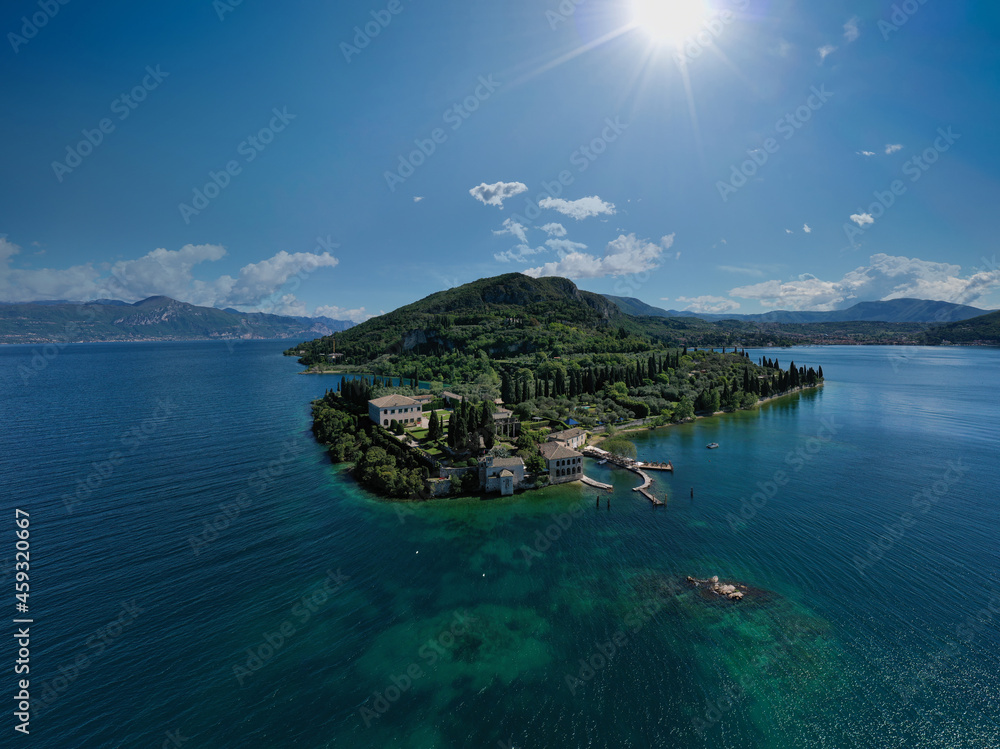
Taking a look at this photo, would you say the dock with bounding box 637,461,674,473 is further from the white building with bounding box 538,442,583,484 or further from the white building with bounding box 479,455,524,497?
the white building with bounding box 479,455,524,497

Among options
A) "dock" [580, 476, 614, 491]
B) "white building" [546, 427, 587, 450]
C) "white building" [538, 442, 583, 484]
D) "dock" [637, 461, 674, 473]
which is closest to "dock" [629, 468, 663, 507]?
"dock" [637, 461, 674, 473]

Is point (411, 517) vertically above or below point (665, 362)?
below

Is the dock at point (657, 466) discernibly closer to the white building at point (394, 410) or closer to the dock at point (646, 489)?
the dock at point (646, 489)

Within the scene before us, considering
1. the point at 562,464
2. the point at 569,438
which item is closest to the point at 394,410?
the point at 569,438

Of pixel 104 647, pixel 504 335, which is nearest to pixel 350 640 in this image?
pixel 104 647

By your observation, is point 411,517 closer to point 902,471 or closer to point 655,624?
point 655,624

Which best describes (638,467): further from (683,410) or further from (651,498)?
(683,410)

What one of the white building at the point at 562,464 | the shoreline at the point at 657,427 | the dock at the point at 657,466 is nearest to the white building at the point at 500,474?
the white building at the point at 562,464
